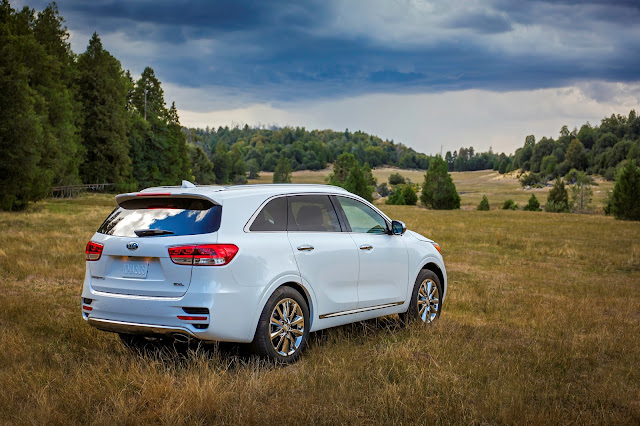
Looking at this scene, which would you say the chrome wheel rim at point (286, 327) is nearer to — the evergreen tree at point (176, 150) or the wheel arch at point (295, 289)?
the wheel arch at point (295, 289)

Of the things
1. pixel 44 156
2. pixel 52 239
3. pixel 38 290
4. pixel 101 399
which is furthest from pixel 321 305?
pixel 44 156

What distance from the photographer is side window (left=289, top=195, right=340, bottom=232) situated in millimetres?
7008

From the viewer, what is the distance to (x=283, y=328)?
6.49 meters

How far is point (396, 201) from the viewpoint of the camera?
101812 mm

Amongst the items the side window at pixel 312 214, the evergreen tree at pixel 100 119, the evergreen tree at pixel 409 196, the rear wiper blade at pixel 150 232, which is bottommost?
the evergreen tree at pixel 409 196

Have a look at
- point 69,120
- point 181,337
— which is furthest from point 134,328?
point 69,120

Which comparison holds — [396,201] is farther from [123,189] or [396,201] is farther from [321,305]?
[321,305]

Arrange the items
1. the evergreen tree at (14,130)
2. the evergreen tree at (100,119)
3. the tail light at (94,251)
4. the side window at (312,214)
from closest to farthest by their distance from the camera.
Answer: the tail light at (94,251)
the side window at (312,214)
the evergreen tree at (14,130)
the evergreen tree at (100,119)

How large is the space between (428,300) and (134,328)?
4199mm

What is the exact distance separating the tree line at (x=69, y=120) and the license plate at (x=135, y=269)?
34402mm

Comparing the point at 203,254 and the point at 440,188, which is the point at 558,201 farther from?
the point at 203,254

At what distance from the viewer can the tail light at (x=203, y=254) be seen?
5.90m

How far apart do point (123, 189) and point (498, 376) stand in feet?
248

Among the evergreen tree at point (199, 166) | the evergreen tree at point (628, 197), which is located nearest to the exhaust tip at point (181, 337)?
the evergreen tree at point (628, 197)
